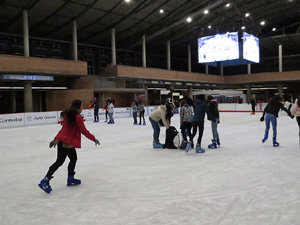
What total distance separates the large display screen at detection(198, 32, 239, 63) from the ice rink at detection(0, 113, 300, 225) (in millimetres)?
16782

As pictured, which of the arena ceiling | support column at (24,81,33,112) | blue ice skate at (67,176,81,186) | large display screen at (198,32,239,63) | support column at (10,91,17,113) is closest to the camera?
blue ice skate at (67,176,81,186)

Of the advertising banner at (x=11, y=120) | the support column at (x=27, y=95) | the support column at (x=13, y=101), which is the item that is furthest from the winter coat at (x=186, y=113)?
the support column at (x=13, y=101)

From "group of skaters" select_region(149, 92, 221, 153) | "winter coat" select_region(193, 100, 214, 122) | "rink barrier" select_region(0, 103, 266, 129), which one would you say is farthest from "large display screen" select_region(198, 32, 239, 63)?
"winter coat" select_region(193, 100, 214, 122)

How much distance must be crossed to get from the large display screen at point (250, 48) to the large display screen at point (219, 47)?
80 centimetres

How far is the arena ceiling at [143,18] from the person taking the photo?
2425cm

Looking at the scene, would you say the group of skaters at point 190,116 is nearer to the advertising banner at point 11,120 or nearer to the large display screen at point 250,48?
the advertising banner at point 11,120

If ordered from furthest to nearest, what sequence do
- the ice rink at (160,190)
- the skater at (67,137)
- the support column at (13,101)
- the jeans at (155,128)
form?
1. the support column at (13,101)
2. the jeans at (155,128)
3. the skater at (67,137)
4. the ice rink at (160,190)

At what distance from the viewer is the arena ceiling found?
79.6 feet

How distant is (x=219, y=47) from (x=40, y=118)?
50.0 ft

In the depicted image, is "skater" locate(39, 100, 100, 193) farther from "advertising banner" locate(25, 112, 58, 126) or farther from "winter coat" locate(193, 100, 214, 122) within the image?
"advertising banner" locate(25, 112, 58, 126)

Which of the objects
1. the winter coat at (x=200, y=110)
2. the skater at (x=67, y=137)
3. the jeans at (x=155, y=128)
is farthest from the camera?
the jeans at (x=155, y=128)

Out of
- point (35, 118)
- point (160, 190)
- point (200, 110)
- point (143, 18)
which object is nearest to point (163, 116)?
point (200, 110)

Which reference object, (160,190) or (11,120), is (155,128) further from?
(11,120)

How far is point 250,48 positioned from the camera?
23.5 metres
